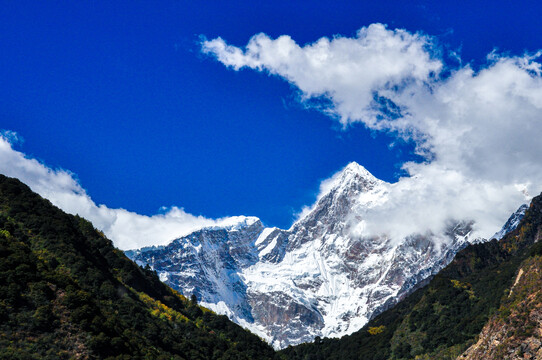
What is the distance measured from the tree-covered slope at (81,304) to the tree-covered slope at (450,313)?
3078 centimetres

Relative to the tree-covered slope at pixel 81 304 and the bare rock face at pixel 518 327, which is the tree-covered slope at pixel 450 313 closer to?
the bare rock face at pixel 518 327

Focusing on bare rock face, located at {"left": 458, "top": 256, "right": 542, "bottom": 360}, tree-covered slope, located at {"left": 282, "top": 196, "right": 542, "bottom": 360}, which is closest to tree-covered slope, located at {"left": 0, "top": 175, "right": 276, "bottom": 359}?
tree-covered slope, located at {"left": 282, "top": 196, "right": 542, "bottom": 360}

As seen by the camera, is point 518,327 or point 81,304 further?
point 518,327

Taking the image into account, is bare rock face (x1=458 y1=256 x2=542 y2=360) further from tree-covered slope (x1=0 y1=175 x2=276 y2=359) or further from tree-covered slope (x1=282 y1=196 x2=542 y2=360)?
tree-covered slope (x1=0 y1=175 x2=276 y2=359)

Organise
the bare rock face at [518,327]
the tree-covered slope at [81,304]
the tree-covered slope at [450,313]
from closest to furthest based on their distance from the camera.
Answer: the tree-covered slope at [81,304], the bare rock face at [518,327], the tree-covered slope at [450,313]

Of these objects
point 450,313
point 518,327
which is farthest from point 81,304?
point 450,313

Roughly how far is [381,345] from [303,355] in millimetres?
36369

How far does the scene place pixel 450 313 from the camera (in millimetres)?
127500

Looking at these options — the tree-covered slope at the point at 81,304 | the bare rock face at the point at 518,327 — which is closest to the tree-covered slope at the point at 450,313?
the bare rock face at the point at 518,327

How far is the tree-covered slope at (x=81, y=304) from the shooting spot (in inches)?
2552

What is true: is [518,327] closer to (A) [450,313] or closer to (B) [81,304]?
(A) [450,313]

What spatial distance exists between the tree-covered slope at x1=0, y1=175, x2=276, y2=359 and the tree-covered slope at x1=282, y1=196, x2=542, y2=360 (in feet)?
101

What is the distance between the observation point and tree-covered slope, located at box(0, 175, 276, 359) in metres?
64.8

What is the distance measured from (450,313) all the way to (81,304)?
275 feet
